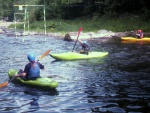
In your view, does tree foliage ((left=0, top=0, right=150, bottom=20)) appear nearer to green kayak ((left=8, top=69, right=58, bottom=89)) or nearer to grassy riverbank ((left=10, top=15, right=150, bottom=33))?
grassy riverbank ((left=10, top=15, right=150, bottom=33))

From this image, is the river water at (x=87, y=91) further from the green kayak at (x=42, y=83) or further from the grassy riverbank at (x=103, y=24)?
the grassy riverbank at (x=103, y=24)

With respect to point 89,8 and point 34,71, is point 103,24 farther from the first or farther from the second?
point 34,71

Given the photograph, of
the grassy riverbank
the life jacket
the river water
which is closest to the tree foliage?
the grassy riverbank

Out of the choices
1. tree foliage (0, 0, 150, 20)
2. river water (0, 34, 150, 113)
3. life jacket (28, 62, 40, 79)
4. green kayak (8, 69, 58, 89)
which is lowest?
river water (0, 34, 150, 113)

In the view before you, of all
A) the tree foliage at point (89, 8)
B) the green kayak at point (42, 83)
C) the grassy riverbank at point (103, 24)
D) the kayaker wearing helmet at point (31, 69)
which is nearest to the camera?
the green kayak at point (42, 83)

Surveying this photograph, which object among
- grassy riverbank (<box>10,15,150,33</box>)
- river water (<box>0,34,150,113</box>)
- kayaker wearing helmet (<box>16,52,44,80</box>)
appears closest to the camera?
river water (<box>0,34,150,113</box>)

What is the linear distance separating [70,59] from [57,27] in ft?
65.7

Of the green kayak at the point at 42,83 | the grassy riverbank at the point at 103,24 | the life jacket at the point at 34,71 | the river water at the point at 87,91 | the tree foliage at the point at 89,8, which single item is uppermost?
the tree foliage at the point at 89,8

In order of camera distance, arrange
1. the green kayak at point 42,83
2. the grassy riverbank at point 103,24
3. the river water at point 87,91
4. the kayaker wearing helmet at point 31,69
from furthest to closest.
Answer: the grassy riverbank at point 103,24 < the kayaker wearing helmet at point 31,69 < the green kayak at point 42,83 < the river water at point 87,91

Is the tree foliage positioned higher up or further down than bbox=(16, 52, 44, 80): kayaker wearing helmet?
higher up

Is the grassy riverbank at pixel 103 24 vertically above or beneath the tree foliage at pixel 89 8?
beneath

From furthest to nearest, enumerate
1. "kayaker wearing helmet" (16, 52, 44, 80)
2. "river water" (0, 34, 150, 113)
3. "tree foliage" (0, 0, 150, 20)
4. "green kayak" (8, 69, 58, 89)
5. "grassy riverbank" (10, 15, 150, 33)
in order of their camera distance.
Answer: "tree foliage" (0, 0, 150, 20)
"grassy riverbank" (10, 15, 150, 33)
"kayaker wearing helmet" (16, 52, 44, 80)
"green kayak" (8, 69, 58, 89)
"river water" (0, 34, 150, 113)

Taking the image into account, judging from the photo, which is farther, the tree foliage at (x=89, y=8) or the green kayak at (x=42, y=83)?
the tree foliage at (x=89, y=8)

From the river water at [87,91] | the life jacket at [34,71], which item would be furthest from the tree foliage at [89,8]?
the life jacket at [34,71]
